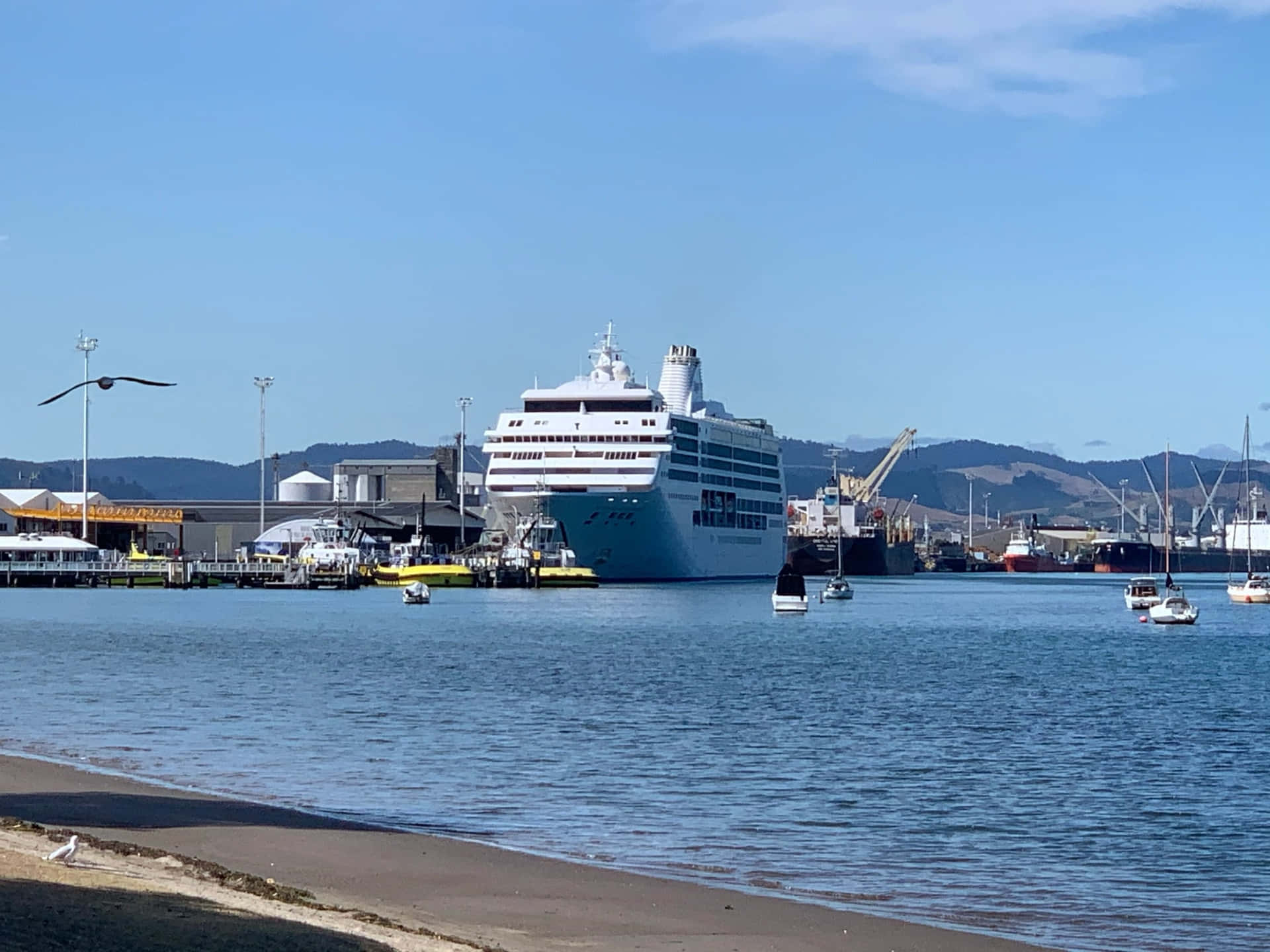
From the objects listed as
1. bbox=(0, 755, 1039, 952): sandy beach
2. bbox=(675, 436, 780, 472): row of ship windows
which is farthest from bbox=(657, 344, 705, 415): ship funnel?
bbox=(0, 755, 1039, 952): sandy beach

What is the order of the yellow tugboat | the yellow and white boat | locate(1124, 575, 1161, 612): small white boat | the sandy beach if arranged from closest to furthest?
the sandy beach
locate(1124, 575, 1161, 612): small white boat
the yellow and white boat
the yellow tugboat

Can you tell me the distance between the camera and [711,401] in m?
161

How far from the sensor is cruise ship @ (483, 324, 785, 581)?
11519 centimetres

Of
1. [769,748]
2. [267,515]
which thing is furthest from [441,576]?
[769,748]

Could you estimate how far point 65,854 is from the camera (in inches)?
676

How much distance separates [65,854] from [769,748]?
18.8 meters

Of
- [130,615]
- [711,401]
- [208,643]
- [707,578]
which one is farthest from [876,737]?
[711,401]

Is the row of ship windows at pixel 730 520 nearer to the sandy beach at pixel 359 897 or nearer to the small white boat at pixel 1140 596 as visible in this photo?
the small white boat at pixel 1140 596

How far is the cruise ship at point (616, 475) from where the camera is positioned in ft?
378

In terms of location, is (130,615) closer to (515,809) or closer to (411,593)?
(411,593)

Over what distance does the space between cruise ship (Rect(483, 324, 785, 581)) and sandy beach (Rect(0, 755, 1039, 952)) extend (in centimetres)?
9106

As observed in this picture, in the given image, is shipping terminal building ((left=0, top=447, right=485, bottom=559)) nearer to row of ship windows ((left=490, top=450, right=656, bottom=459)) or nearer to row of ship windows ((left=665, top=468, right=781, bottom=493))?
row of ship windows ((left=665, top=468, right=781, bottom=493))

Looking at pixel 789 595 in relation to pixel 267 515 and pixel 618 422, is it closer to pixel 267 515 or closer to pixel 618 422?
pixel 618 422

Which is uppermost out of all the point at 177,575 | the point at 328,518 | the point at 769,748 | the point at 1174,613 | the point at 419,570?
the point at 328,518
